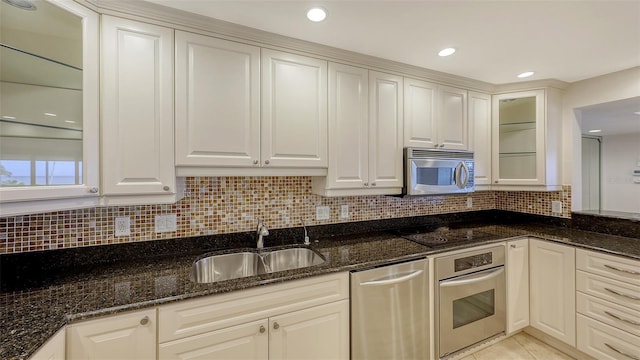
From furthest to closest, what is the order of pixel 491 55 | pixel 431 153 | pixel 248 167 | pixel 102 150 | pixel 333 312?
pixel 431 153
pixel 491 55
pixel 248 167
pixel 333 312
pixel 102 150

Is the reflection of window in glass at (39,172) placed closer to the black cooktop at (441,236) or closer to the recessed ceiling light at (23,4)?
the recessed ceiling light at (23,4)

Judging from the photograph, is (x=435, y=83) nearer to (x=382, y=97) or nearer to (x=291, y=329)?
(x=382, y=97)

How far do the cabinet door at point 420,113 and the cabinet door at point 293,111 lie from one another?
2.41ft

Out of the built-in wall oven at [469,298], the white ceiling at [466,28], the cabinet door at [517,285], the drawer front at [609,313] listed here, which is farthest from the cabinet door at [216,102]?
the drawer front at [609,313]

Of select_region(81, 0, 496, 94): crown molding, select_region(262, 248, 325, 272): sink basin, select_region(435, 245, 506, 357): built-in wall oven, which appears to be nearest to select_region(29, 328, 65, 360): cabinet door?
select_region(262, 248, 325, 272): sink basin

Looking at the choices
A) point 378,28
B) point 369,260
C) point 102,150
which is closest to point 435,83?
point 378,28

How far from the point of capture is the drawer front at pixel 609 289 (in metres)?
1.69

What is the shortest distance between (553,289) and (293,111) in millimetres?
2456

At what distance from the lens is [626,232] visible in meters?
2.14

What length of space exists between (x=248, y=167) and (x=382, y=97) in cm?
115

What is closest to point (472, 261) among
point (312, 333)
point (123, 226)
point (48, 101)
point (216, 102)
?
point (312, 333)

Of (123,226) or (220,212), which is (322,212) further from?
(123,226)

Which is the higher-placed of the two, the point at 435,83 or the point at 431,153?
the point at 435,83

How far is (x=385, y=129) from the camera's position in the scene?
2014 mm
